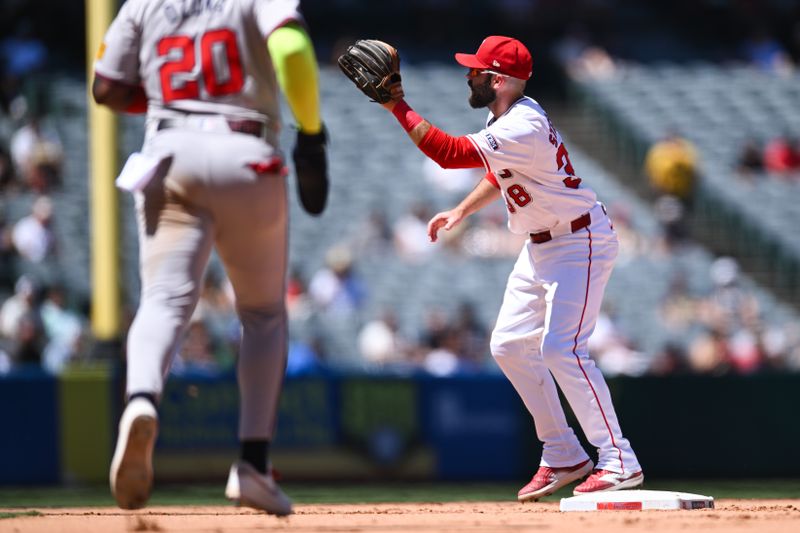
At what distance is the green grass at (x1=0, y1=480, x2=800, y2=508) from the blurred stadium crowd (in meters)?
1.30

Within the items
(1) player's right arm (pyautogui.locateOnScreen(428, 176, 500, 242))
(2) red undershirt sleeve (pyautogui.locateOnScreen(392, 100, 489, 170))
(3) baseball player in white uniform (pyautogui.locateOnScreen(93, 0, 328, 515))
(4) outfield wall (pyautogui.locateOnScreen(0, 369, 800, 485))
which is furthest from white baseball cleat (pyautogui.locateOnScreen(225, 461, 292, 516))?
(4) outfield wall (pyautogui.locateOnScreen(0, 369, 800, 485))

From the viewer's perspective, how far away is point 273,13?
4.14m

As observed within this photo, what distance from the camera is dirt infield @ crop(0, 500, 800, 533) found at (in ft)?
15.2

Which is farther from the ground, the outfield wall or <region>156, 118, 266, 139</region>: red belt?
<region>156, 118, 266, 139</region>: red belt

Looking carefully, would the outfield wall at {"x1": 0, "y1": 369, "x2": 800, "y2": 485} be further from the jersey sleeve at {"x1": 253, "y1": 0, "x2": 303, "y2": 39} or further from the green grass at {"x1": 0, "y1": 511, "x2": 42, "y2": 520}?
the jersey sleeve at {"x1": 253, "y1": 0, "x2": 303, "y2": 39}

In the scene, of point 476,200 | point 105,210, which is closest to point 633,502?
point 476,200

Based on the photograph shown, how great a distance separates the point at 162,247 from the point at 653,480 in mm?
5771

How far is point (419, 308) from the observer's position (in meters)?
12.6

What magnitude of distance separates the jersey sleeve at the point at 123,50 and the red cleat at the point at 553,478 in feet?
8.91

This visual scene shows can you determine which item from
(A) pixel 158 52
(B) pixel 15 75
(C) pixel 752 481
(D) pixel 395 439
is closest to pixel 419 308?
(D) pixel 395 439

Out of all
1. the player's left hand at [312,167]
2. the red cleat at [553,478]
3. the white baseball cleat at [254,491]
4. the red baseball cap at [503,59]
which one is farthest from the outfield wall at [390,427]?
the player's left hand at [312,167]

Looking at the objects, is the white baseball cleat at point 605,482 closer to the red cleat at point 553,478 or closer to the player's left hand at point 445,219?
the red cleat at point 553,478

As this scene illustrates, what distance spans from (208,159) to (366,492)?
4.32m

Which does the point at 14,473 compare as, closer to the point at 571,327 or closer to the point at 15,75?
the point at 571,327
